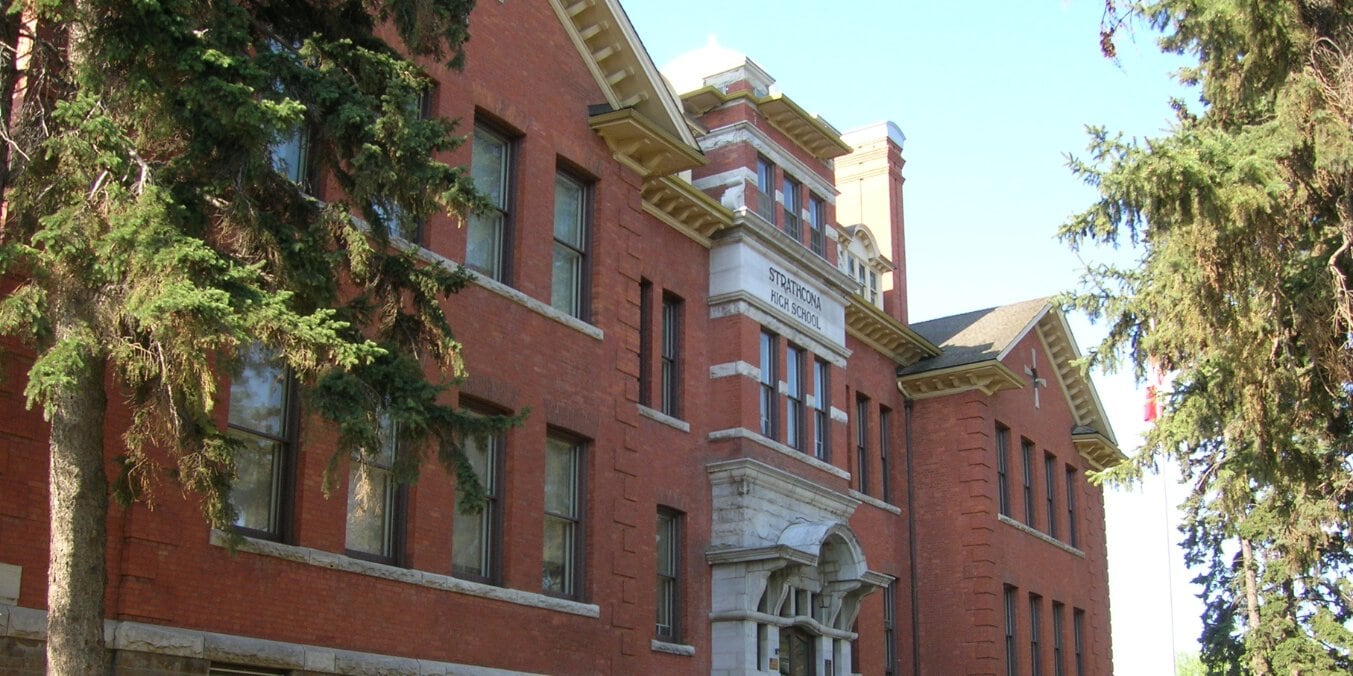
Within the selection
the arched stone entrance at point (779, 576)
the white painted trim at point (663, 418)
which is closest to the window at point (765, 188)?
the white painted trim at point (663, 418)

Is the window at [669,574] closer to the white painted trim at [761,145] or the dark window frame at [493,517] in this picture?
the dark window frame at [493,517]

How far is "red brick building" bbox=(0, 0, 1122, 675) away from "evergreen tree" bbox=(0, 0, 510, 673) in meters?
1.12

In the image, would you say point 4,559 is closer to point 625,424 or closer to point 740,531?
point 625,424

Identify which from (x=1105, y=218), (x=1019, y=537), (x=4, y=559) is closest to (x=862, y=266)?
(x=1019, y=537)

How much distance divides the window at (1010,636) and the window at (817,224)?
952 centimetres

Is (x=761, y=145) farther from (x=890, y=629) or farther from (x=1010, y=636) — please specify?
(x=1010, y=636)

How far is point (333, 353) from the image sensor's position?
11.0 metres

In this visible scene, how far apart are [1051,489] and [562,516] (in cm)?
2035

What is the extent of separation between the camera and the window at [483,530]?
18.7m

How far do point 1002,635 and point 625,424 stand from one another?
13873mm

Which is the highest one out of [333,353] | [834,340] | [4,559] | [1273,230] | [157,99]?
[834,340]

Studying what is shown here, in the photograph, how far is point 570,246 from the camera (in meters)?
21.8

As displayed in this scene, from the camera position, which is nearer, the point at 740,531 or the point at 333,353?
the point at 333,353

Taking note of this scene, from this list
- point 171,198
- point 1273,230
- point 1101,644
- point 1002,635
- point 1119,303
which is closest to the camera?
point 171,198
